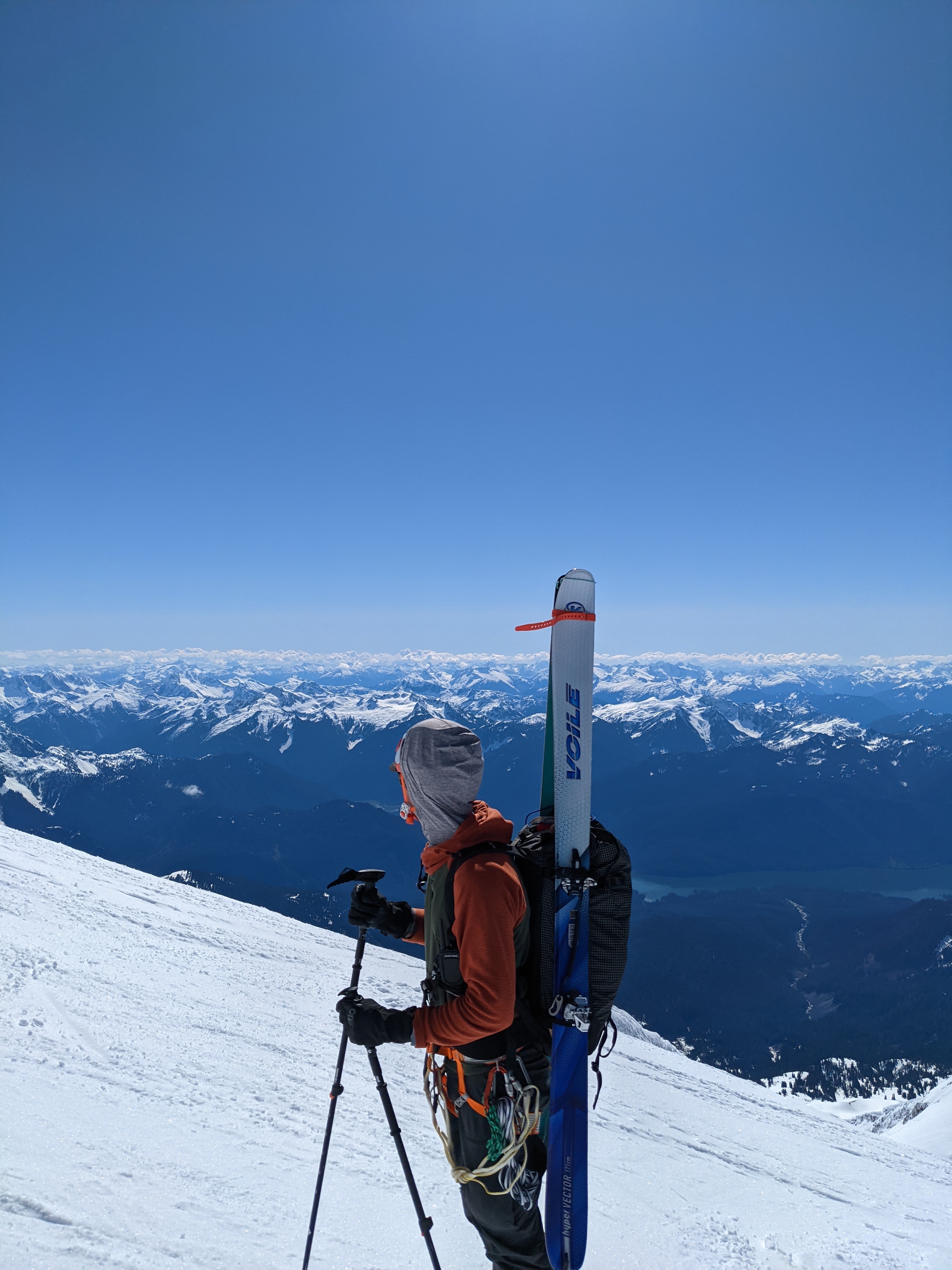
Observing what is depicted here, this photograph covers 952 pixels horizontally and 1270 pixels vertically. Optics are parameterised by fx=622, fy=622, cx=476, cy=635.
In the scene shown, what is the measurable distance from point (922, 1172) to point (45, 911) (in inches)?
905

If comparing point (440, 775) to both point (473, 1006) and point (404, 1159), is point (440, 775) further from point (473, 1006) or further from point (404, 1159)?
point (404, 1159)

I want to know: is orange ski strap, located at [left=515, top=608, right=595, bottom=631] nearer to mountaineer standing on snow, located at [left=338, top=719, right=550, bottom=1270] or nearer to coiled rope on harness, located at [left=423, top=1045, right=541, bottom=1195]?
mountaineer standing on snow, located at [left=338, top=719, right=550, bottom=1270]

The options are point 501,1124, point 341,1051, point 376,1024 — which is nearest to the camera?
point 376,1024

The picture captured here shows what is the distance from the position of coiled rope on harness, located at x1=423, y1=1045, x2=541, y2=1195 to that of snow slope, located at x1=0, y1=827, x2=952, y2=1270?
240 cm

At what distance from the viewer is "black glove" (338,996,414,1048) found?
11.3 ft

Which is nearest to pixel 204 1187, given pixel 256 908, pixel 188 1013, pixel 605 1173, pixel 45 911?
pixel 605 1173

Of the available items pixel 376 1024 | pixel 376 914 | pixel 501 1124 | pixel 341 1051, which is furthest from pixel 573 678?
pixel 341 1051

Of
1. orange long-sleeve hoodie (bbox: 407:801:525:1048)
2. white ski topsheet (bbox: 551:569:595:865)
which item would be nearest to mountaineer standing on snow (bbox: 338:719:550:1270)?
orange long-sleeve hoodie (bbox: 407:801:525:1048)

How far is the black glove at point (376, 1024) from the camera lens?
3438 mm

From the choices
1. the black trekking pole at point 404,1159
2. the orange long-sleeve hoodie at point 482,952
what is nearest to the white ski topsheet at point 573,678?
the orange long-sleeve hoodie at point 482,952

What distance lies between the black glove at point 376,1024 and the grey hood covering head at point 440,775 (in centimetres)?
98

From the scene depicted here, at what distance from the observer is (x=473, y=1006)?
Answer: 3209 mm

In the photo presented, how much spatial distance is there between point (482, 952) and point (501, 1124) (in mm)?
1381

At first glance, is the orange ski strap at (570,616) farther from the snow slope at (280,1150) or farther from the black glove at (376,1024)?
the snow slope at (280,1150)
